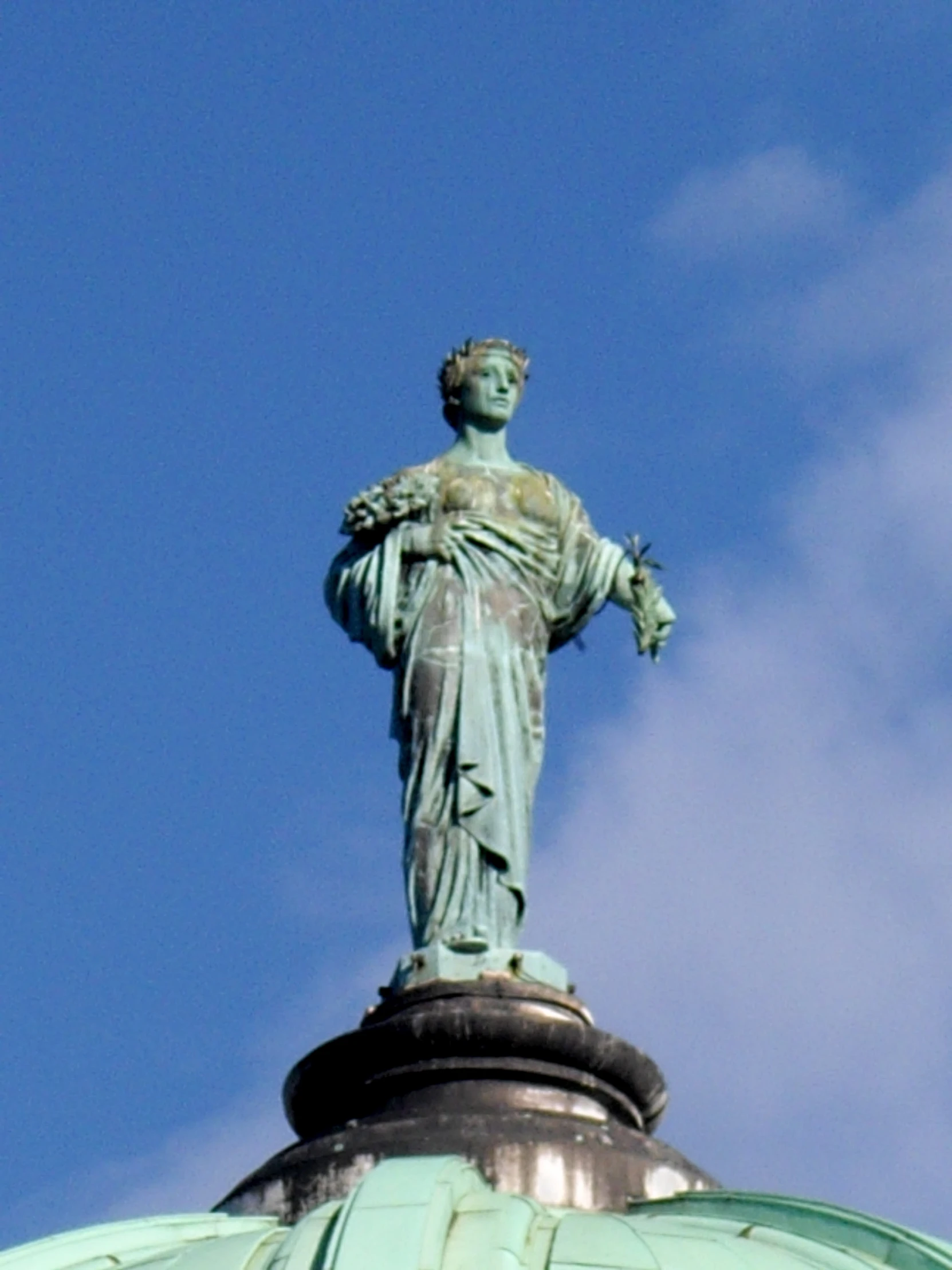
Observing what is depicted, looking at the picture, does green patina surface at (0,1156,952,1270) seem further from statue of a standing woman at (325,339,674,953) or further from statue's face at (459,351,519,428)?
statue's face at (459,351,519,428)

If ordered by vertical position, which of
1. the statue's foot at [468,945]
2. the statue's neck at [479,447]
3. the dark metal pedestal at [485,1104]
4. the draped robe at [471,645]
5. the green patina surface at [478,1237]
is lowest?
the green patina surface at [478,1237]

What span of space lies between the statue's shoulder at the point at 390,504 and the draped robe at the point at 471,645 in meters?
0.02

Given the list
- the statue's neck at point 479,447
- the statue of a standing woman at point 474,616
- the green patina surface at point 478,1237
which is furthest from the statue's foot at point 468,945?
the statue's neck at point 479,447

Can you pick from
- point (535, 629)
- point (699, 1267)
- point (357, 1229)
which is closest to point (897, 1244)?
point (699, 1267)

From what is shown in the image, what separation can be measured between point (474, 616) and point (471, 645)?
0.72ft

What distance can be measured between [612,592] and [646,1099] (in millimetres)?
3780

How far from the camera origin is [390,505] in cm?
2786

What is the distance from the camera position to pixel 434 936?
26.1 meters

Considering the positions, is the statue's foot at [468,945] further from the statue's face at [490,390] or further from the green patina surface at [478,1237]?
the statue's face at [490,390]

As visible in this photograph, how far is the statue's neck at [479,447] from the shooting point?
93.1ft

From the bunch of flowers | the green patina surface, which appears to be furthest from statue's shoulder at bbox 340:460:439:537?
the green patina surface

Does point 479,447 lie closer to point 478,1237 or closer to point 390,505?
point 390,505

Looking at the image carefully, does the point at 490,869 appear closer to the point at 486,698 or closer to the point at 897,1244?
the point at 486,698

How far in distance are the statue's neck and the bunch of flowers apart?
18.7 inches
